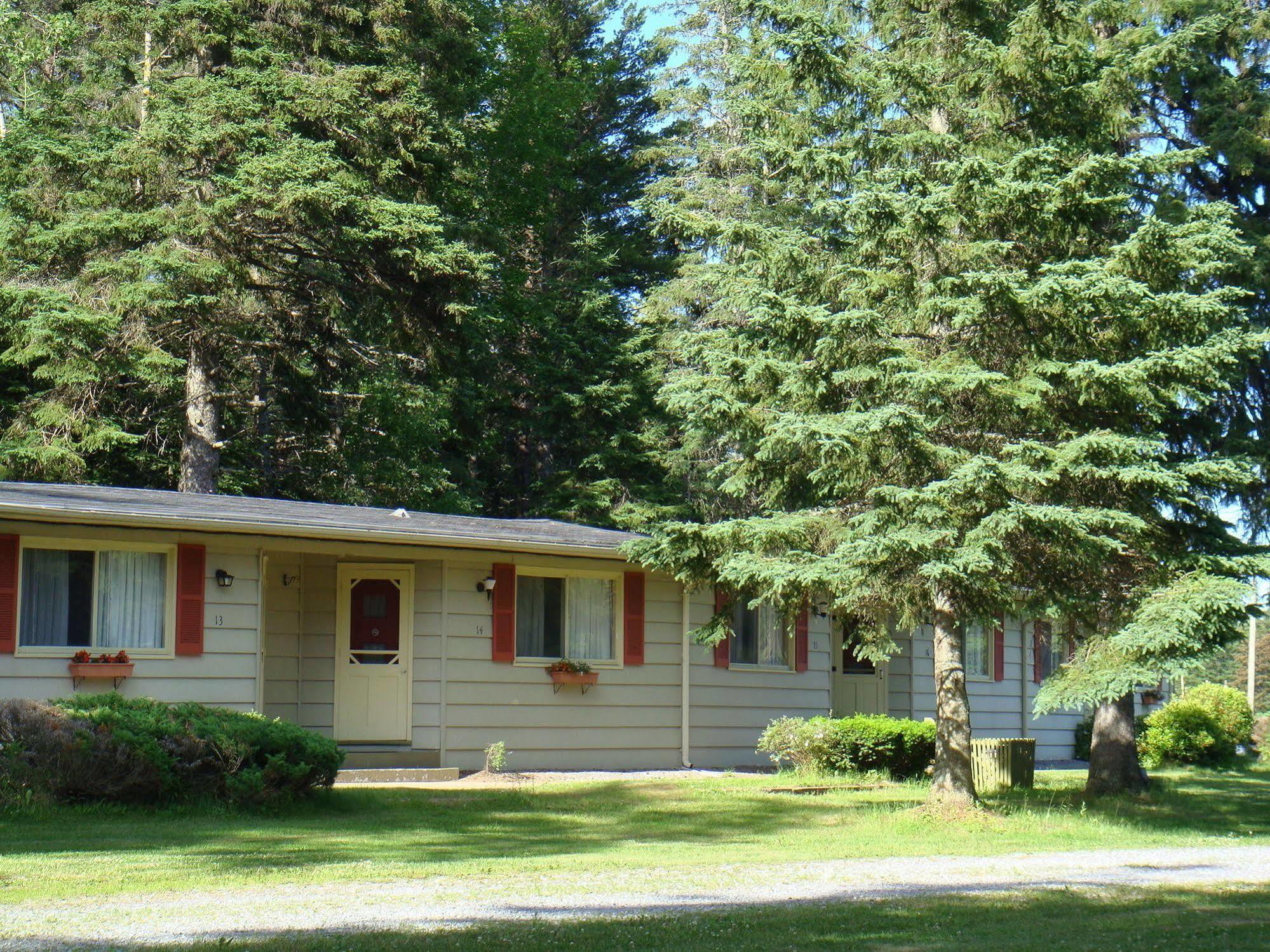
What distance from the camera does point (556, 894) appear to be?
7.57 metres

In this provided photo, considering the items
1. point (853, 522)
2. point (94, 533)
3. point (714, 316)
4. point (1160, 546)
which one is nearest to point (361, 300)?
point (714, 316)

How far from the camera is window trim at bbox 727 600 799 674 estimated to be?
17.1m

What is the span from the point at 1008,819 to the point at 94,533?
9.26 m

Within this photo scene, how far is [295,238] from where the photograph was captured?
20.2m

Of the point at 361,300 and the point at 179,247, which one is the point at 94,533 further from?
the point at 361,300

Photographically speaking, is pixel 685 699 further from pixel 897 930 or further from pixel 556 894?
pixel 897 930

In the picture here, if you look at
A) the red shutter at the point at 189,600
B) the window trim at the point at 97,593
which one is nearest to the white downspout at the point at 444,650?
the red shutter at the point at 189,600

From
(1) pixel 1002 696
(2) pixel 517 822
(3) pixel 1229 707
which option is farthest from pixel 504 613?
(3) pixel 1229 707

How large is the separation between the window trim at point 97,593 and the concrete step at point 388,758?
2.35 m

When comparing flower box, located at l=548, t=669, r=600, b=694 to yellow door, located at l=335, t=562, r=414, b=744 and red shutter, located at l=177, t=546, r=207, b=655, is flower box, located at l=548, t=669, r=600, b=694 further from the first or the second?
red shutter, located at l=177, t=546, r=207, b=655

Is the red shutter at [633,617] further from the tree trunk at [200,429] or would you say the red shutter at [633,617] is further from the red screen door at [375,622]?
the tree trunk at [200,429]

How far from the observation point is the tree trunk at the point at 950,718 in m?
12.0

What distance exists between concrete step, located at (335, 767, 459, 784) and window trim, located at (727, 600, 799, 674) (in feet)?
14.1

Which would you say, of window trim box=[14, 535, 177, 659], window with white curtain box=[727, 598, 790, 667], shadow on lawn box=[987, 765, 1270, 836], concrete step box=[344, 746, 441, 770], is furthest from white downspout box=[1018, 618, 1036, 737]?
window trim box=[14, 535, 177, 659]
